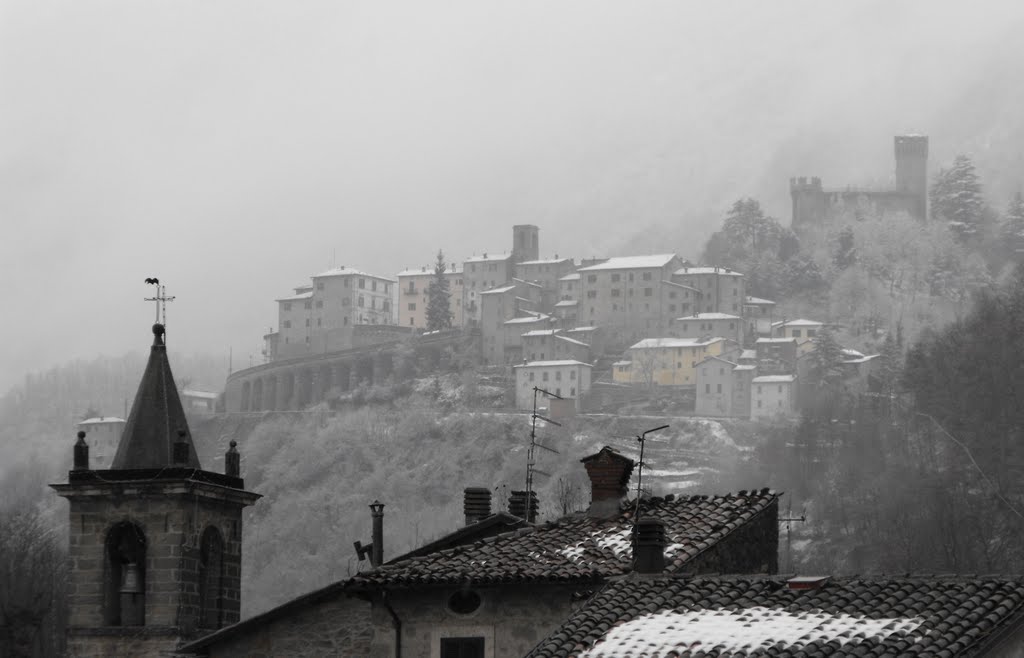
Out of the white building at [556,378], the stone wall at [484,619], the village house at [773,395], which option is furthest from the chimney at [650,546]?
the village house at [773,395]

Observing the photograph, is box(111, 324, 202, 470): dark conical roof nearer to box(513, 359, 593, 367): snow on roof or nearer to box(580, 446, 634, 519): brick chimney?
box(580, 446, 634, 519): brick chimney

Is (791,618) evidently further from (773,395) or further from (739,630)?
(773,395)

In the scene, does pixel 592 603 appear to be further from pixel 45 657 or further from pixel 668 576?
pixel 45 657

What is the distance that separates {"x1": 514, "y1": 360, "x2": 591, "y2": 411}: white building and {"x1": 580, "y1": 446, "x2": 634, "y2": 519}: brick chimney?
6702 inches

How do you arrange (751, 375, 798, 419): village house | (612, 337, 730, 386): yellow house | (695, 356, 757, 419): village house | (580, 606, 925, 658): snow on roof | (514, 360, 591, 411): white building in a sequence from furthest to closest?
1. (612, 337, 730, 386): yellow house
2. (695, 356, 757, 419): village house
3. (514, 360, 591, 411): white building
4. (751, 375, 798, 419): village house
5. (580, 606, 925, 658): snow on roof

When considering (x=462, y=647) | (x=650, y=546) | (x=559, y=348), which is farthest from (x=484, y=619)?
(x=559, y=348)

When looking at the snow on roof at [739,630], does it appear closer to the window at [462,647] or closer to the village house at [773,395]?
the window at [462,647]

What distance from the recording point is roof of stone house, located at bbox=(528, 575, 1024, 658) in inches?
637

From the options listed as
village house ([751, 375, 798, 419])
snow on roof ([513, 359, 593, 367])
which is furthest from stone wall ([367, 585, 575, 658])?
snow on roof ([513, 359, 593, 367])

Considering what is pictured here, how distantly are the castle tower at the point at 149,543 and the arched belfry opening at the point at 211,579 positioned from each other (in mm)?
12

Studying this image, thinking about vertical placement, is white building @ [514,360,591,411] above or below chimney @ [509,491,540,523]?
above

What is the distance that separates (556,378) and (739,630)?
178 metres

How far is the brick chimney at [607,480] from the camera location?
22.0 meters

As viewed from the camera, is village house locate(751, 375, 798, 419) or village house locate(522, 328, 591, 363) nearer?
village house locate(751, 375, 798, 419)
